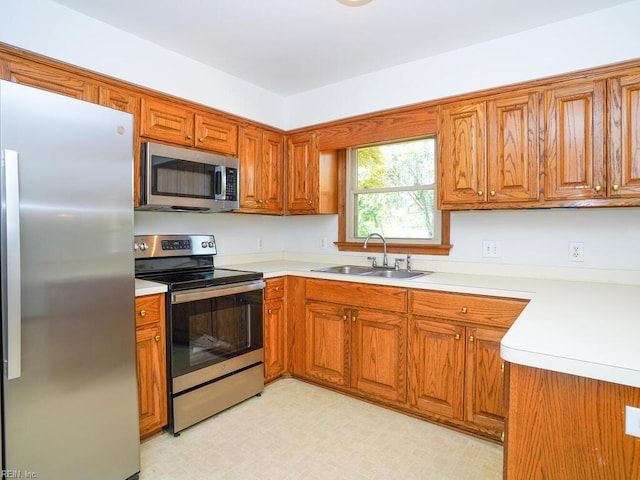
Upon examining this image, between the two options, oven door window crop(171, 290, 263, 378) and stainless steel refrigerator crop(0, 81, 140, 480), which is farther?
oven door window crop(171, 290, 263, 378)

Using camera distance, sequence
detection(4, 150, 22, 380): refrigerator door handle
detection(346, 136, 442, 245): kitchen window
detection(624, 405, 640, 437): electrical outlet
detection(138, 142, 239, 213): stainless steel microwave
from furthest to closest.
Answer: detection(346, 136, 442, 245): kitchen window → detection(138, 142, 239, 213): stainless steel microwave → detection(4, 150, 22, 380): refrigerator door handle → detection(624, 405, 640, 437): electrical outlet

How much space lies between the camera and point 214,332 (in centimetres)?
241

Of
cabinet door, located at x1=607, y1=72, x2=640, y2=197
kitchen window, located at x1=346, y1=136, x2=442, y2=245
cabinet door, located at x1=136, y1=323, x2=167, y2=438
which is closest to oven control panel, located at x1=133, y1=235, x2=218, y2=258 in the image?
cabinet door, located at x1=136, y1=323, x2=167, y2=438

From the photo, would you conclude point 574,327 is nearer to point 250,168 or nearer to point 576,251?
point 576,251

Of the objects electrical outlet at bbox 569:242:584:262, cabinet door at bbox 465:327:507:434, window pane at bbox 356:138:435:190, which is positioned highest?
window pane at bbox 356:138:435:190

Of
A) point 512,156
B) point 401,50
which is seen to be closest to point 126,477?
point 512,156

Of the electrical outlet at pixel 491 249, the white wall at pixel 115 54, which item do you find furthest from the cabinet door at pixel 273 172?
the electrical outlet at pixel 491 249

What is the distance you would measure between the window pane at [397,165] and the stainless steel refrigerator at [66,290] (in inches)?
79.3

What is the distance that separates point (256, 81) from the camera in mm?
3031

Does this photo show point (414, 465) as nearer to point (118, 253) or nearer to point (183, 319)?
point (183, 319)

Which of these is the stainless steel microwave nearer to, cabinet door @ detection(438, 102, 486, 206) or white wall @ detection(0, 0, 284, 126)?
white wall @ detection(0, 0, 284, 126)

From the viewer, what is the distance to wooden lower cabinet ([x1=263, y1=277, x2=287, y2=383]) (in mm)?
2826

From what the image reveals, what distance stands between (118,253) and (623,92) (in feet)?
8.75

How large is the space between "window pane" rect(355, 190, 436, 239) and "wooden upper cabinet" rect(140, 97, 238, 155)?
4.05 ft
